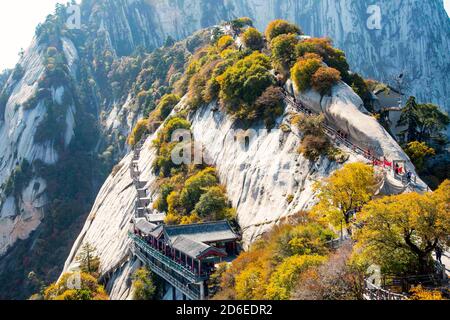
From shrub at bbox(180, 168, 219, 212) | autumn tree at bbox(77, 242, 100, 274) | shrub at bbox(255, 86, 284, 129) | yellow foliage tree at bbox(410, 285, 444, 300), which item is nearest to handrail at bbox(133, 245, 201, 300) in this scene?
shrub at bbox(180, 168, 219, 212)

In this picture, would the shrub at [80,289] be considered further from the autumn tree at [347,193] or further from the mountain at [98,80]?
the autumn tree at [347,193]

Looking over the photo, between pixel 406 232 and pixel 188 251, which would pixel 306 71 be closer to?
pixel 188 251

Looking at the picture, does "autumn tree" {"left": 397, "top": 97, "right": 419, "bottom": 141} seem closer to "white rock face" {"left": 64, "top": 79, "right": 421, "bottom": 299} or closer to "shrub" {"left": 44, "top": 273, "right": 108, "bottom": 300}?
"white rock face" {"left": 64, "top": 79, "right": 421, "bottom": 299}

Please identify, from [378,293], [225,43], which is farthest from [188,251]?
[225,43]
